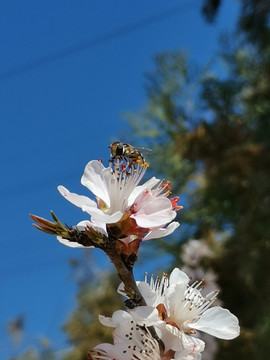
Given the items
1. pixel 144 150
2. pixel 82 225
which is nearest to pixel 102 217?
pixel 82 225

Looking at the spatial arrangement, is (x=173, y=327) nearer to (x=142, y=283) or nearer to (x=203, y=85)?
(x=142, y=283)

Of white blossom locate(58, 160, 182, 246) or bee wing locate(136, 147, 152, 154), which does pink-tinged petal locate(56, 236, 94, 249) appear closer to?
white blossom locate(58, 160, 182, 246)

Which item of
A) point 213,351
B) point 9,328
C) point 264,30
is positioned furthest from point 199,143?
point 9,328

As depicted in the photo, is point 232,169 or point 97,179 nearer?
point 97,179

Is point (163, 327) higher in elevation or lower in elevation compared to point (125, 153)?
lower

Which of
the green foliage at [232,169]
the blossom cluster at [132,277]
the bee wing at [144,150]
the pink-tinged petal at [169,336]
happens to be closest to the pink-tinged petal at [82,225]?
the blossom cluster at [132,277]

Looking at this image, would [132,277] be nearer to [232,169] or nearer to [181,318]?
[181,318]

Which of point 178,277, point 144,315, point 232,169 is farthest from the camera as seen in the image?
point 232,169

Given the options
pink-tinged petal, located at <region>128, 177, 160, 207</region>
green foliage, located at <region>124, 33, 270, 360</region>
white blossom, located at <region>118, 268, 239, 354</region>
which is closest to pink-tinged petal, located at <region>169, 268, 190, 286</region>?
white blossom, located at <region>118, 268, 239, 354</region>
